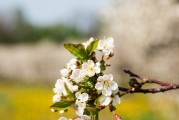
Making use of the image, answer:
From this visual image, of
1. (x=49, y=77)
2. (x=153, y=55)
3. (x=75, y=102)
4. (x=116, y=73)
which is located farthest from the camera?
(x=49, y=77)

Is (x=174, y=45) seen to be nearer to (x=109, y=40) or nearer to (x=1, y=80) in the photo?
(x=109, y=40)

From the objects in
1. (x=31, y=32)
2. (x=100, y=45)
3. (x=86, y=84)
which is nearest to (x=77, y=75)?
(x=86, y=84)

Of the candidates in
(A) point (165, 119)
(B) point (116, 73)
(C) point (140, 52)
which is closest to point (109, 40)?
(A) point (165, 119)

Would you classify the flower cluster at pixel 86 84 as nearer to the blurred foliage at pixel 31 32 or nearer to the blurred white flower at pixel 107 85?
the blurred white flower at pixel 107 85

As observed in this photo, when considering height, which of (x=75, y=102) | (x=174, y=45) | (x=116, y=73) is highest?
(x=116, y=73)

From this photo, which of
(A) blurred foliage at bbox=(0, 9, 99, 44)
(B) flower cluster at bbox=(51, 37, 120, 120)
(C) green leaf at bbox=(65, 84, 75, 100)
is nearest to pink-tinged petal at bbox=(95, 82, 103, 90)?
(B) flower cluster at bbox=(51, 37, 120, 120)

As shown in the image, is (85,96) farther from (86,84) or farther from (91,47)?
(91,47)

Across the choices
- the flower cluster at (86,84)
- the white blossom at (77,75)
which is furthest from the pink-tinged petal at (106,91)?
the white blossom at (77,75)
